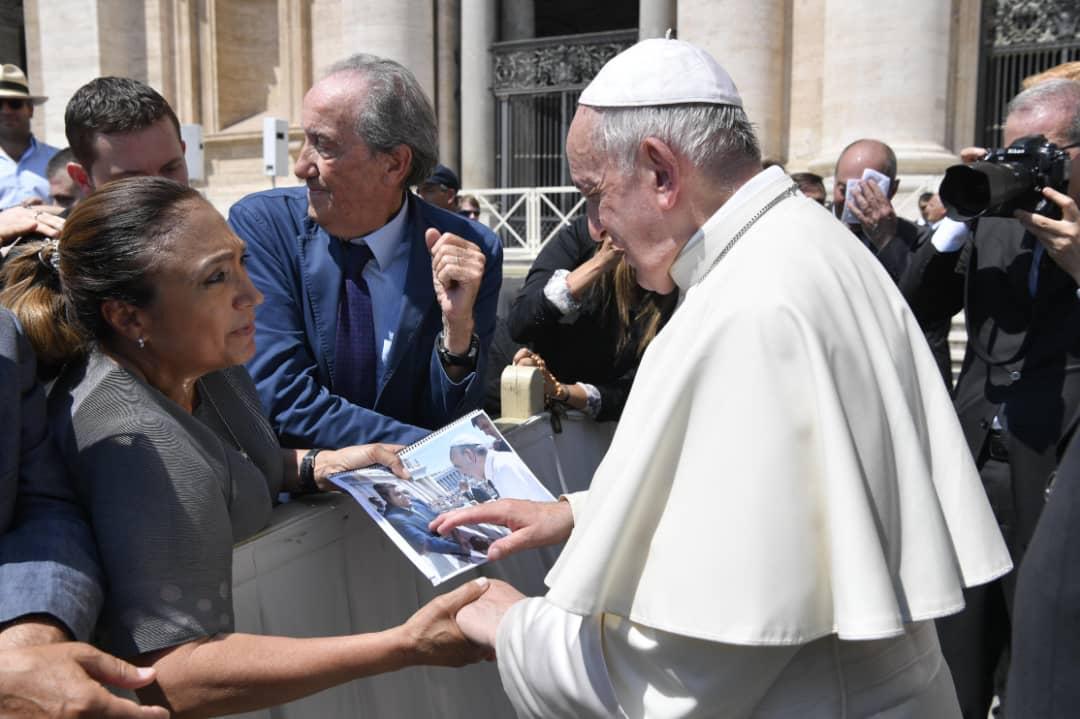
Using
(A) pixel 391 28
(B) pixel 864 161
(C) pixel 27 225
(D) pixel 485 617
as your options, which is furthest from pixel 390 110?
(A) pixel 391 28

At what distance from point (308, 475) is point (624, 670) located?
43.7 inches

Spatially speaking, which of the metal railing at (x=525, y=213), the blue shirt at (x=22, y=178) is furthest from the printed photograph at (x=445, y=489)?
the metal railing at (x=525, y=213)

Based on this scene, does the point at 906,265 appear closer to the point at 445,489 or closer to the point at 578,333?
the point at 578,333

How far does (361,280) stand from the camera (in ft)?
9.10

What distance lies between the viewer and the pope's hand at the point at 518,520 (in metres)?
2.05

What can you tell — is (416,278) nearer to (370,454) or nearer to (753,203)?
(370,454)

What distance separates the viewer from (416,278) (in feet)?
9.26

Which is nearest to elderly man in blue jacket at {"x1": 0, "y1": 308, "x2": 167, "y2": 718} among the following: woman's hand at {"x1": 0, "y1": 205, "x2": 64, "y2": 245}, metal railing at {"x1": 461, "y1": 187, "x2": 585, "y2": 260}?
woman's hand at {"x1": 0, "y1": 205, "x2": 64, "y2": 245}

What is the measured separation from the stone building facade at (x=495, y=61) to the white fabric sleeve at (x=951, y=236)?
22.4 feet

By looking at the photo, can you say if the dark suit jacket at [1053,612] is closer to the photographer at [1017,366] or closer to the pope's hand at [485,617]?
the photographer at [1017,366]

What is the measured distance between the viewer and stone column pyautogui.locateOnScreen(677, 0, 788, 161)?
36.9 feet

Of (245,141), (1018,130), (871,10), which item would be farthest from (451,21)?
(1018,130)

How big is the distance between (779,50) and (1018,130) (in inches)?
350

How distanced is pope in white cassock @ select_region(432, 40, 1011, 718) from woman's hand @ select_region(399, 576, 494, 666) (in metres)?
0.08
